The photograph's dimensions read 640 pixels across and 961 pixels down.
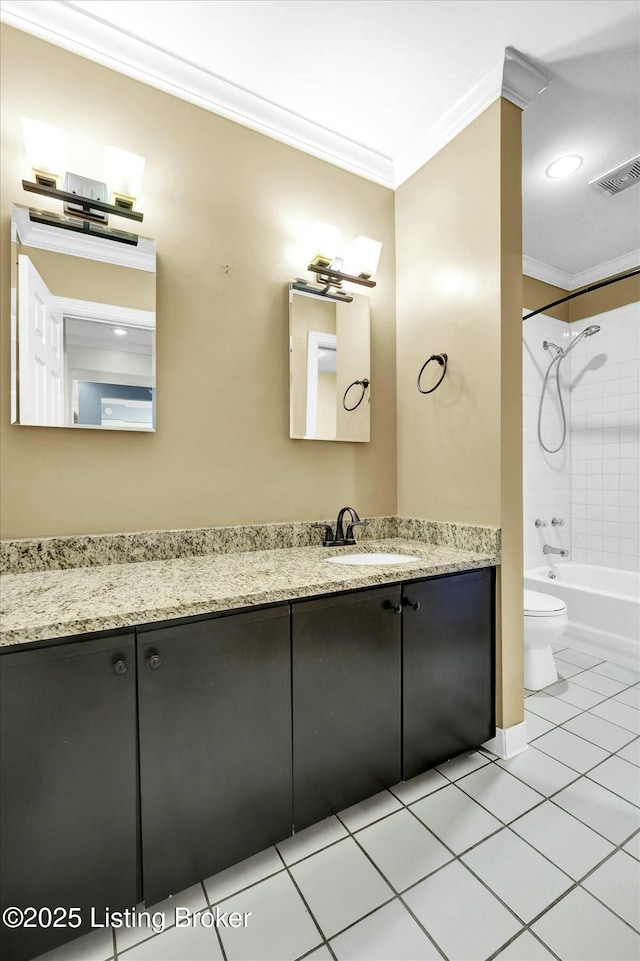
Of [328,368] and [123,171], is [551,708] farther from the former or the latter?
[123,171]

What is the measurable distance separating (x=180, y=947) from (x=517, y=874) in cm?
93

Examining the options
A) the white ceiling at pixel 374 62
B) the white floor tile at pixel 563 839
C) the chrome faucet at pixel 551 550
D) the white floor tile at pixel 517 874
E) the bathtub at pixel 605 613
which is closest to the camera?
the white floor tile at pixel 517 874

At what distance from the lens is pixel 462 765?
5.88 ft

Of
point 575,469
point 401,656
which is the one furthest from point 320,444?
point 575,469

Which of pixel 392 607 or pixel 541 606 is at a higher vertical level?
pixel 392 607

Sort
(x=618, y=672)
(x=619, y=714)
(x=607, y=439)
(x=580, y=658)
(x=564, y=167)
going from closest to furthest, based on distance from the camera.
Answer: (x=619, y=714)
(x=564, y=167)
(x=618, y=672)
(x=580, y=658)
(x=607, y=439)

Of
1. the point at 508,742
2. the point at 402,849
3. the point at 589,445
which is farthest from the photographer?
the point at 589,445

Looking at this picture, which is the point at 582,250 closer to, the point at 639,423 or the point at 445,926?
the point at 639,423

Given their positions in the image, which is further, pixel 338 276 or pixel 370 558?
pixel 338 276

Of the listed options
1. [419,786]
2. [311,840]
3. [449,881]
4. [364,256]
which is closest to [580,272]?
[364,256]

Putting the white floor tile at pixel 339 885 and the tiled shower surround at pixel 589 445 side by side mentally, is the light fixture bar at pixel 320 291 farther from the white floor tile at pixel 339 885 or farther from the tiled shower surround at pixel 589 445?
the white floor tile at pixel 339 885

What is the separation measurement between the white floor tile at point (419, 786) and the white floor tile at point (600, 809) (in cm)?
40

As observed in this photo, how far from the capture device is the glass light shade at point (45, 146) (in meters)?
1.45

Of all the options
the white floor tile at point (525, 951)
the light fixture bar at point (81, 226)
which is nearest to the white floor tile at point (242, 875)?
the white floor tile at point (525, 951)
